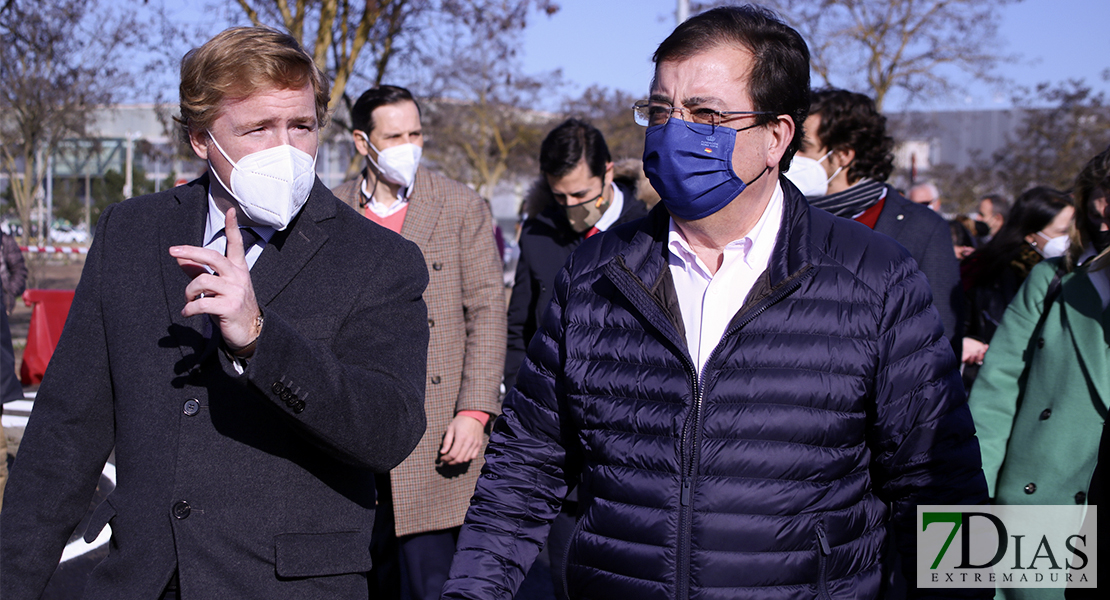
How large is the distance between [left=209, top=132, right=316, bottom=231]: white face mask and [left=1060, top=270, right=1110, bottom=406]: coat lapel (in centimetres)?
255

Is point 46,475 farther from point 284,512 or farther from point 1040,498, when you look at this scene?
point 1040,498

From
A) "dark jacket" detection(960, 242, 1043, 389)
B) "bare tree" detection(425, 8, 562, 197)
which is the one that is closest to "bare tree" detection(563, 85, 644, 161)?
"bare tree" detection(425, 8, 562, 197)

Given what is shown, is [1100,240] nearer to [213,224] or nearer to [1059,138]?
[213,224]

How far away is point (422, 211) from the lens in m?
4.12

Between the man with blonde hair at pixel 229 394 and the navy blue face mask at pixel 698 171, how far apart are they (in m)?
0.71

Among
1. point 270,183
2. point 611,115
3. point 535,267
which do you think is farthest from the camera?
point 611,115

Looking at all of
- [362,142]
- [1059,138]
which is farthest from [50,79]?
[1059,138]

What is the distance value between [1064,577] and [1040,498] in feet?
0.85

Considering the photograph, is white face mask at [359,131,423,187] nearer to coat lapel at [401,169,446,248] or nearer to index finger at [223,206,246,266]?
coat lapel at [401,169,446,248]

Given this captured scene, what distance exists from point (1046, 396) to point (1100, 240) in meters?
0.61

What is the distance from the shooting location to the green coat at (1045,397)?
3.07 meters

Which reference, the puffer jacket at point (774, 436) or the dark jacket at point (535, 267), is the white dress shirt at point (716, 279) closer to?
the puffer jacket at point (774, 436)

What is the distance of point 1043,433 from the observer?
315cm

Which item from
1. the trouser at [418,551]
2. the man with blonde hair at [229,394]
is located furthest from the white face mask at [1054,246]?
the man with blonde hair at [229,394]
